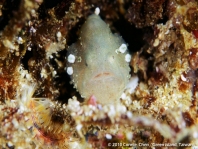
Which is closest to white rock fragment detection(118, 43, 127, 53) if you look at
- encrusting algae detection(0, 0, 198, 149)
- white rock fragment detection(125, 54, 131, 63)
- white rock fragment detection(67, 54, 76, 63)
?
encrusting algae detection(0, 0, 198, 149)

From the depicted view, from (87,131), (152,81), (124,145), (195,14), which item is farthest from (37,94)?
(195,14)

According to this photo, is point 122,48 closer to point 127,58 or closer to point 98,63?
point 127,58

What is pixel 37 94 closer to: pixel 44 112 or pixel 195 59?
pixel 44 112

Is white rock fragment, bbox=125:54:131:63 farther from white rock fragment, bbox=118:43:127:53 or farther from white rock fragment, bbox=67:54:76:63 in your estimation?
white rock fragment, bbox=67:54:76:63

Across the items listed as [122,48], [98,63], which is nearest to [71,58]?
[98,63]

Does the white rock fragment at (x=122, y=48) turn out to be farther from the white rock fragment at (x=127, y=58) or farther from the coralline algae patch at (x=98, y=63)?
the white rock fragment at (x=127, y=58)

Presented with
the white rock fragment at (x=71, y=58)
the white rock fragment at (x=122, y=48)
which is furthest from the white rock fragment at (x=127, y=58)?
the white rock fragment at (x=71, y=58)
